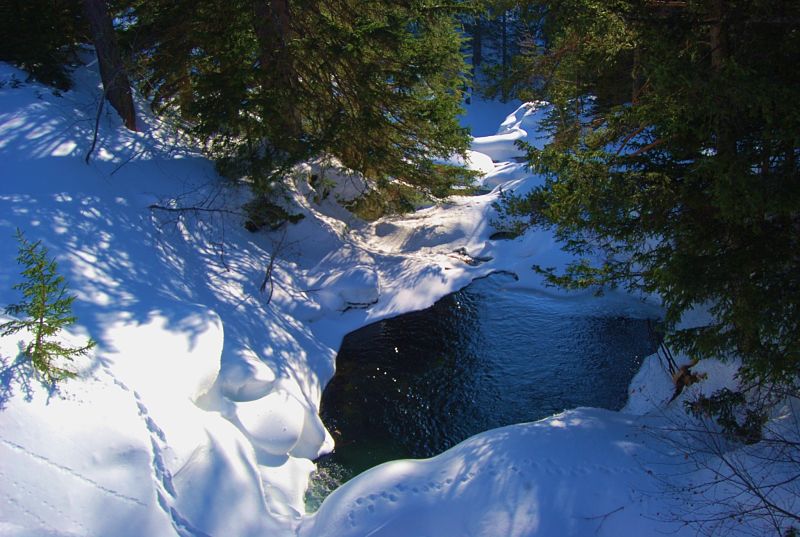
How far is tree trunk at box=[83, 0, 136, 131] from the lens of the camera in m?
10.3

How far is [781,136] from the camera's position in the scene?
15.7 ft

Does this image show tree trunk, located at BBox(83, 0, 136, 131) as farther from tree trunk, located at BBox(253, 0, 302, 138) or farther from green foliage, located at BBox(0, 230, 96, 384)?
green foliage, located at BBox(0, 230, 96, 384)

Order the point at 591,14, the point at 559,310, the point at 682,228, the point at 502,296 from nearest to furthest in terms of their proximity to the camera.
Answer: the point at 682,228
the point at 591,14
the point at 559,310
the point at 502,296

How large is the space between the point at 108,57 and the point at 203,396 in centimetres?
724

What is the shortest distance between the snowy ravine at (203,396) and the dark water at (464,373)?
1.35ft

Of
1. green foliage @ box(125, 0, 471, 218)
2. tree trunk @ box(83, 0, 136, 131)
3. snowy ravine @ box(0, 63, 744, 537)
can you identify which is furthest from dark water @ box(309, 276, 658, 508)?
tree trunk @ box(83, 0, 136, 131)

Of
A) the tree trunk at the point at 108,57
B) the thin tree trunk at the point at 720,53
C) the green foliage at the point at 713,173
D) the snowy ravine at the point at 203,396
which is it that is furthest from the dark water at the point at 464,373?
the tree trunk at the point at 108,57

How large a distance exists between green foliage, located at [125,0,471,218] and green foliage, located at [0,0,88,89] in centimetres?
138

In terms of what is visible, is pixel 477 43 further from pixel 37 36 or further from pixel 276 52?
pixel 37 36

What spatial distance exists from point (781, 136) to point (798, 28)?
41.3 inches

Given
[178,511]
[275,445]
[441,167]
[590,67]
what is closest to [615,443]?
[275,445]

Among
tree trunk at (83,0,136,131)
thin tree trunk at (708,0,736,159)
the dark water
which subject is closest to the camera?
thin tree trunk at (708,0,736,159)

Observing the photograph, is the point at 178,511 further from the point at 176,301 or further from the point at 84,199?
the point at 84,199

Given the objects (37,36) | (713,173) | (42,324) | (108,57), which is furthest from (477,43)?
(42,324)
